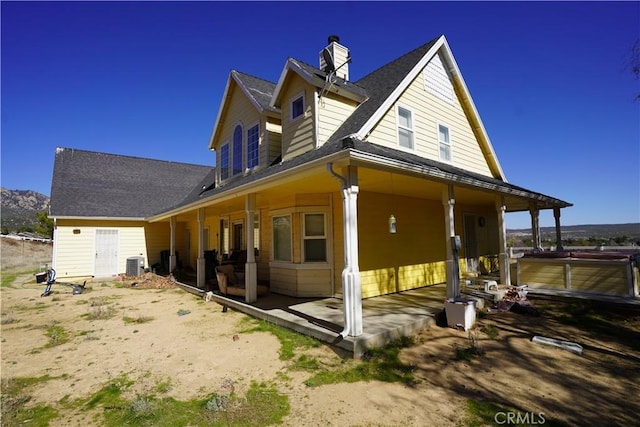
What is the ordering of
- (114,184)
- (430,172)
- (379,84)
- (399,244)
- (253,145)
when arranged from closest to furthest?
(430,172) < (379,84) < (399,244) < (253,145) < (114,184)

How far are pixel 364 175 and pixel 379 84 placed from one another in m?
4.28

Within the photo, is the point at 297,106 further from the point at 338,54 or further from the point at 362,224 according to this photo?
the point at 362,224

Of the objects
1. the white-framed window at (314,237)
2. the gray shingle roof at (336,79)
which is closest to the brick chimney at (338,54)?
the gray shingle roof at (336,79)

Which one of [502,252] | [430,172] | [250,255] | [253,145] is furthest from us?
[253,145]

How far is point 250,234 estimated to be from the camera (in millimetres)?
8727

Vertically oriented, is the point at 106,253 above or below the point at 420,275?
above

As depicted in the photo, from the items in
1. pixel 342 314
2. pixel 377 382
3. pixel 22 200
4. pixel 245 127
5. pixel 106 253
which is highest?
pixel 22 200

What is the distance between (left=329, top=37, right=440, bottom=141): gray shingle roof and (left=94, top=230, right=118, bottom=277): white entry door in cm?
1505

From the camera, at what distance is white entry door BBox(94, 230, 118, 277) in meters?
16.8

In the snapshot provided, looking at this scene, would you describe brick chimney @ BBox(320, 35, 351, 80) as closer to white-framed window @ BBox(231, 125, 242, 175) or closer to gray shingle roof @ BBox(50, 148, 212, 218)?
white-framed window @ BBox(231, 125, 242, 175)

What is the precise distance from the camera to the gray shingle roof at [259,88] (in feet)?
35.2

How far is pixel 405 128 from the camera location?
901 centimetres

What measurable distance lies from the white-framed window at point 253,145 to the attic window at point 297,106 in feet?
6.61

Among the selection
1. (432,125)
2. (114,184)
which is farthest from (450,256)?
(114,184)
